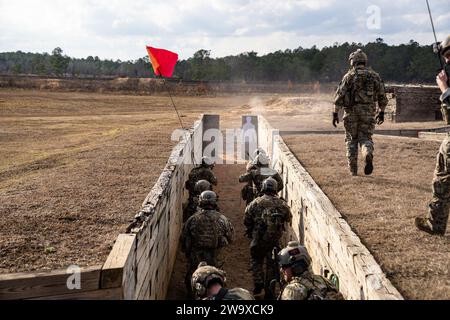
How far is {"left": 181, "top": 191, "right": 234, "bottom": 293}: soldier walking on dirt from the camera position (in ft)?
19.4

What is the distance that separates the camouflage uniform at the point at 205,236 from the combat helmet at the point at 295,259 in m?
1.98

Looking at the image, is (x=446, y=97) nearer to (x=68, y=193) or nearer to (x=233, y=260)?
(x=233, y=260)

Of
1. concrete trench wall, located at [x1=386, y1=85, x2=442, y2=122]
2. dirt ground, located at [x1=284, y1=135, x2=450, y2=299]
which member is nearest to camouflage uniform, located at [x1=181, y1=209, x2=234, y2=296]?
dirt ground, located at [x1=284, y1=135, x2=450, y2=299]

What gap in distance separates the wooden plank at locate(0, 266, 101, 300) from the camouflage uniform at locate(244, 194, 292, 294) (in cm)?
323

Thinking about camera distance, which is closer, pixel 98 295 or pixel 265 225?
pixel 98 295

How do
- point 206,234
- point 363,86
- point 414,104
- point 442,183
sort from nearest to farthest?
point 442,183
point 206,234
point 363,86
point 414,104

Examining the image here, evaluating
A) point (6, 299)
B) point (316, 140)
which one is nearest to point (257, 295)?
point (6, 299)

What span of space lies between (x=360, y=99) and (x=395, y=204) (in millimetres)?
2136

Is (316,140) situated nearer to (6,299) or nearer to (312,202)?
(312,202)

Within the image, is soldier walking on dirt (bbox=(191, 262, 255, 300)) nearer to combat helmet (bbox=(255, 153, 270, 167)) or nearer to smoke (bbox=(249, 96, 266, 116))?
combat helmet (bbox=(255, 153, 270, 167))

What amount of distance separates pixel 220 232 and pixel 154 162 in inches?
181

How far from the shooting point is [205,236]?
5.91 m

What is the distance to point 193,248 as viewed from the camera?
6.04 meters

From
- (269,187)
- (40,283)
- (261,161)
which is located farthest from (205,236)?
(261,161)
